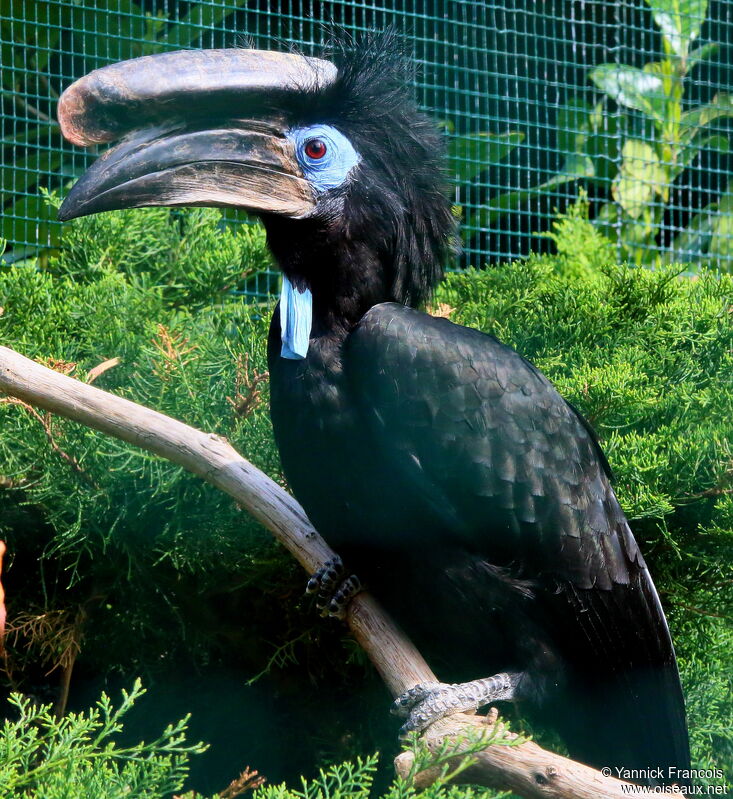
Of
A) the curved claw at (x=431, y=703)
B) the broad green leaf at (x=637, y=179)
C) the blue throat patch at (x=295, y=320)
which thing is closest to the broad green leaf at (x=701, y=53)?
the broad green leaf at (x=637, y=179)

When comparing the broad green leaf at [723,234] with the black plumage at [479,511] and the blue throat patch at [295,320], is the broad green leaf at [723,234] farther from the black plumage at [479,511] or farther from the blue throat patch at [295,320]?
the blue throat patch at [295,320]

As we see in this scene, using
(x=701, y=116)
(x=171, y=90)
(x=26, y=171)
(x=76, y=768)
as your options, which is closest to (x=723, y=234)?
(x=701, y=116)

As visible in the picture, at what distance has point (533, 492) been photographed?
2.49 meters

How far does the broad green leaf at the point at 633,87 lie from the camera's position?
16.1 ft

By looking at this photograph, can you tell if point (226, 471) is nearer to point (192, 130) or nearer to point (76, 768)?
point (76, 768)

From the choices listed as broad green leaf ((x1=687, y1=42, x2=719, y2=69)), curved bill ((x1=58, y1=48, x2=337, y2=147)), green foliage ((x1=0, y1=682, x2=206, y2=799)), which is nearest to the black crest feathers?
curved bill ((x1=58, y1=48, x2=337, y2=147))

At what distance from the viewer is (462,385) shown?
8.10ft

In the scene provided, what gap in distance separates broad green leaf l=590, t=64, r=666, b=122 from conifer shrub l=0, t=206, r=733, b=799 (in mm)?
1674

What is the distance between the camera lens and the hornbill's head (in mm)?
2607

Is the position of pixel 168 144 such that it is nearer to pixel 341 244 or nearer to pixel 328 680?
pixel 341 244

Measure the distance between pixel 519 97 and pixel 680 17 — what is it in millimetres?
1045

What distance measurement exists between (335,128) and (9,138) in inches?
77.8

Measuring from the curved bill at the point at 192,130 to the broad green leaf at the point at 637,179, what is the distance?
8.31ft

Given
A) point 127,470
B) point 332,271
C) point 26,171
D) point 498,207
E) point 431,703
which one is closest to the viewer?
point 431,703
